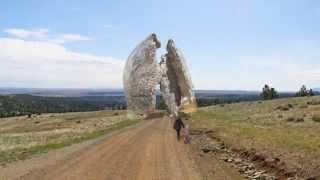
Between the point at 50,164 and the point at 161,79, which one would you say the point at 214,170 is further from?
the point at 50,164

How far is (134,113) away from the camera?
2127 cm

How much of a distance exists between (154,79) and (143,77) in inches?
18.3

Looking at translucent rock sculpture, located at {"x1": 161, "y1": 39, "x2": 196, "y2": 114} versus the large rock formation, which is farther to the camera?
translucent rock sculpture, located at {"x1": 161, "y1": 39, "x2": 196, "y2": 114}

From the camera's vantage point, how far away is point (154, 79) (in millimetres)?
21562

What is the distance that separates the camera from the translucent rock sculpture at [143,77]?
20.9 metres

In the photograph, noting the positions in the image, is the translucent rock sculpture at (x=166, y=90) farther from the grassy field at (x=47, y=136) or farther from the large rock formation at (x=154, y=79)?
the grassy field at (x=47, y=136)

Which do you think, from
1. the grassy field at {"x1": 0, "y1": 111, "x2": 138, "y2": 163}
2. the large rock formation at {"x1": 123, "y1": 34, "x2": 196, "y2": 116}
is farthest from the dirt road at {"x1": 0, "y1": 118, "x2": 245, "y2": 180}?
the grassy field at {"x1": 0, "y1": 111, "x2": 138, "y2": 163}

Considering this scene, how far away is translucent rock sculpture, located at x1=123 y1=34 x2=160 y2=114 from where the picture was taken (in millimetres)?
20938

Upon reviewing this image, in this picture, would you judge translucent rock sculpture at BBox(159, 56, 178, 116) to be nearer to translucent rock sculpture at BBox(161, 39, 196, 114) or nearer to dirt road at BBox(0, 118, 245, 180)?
translucent rock sculpture at BBox(161, 39, 196, 114)

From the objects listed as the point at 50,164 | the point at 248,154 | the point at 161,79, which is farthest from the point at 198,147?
the point at 161,79

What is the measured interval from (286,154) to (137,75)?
786 centimetres

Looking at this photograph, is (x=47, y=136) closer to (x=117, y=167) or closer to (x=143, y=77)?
(x=117, y=167)

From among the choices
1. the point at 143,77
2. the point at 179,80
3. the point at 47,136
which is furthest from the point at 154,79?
the point at 47,136

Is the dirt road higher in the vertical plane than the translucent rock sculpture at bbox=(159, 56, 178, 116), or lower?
lower
